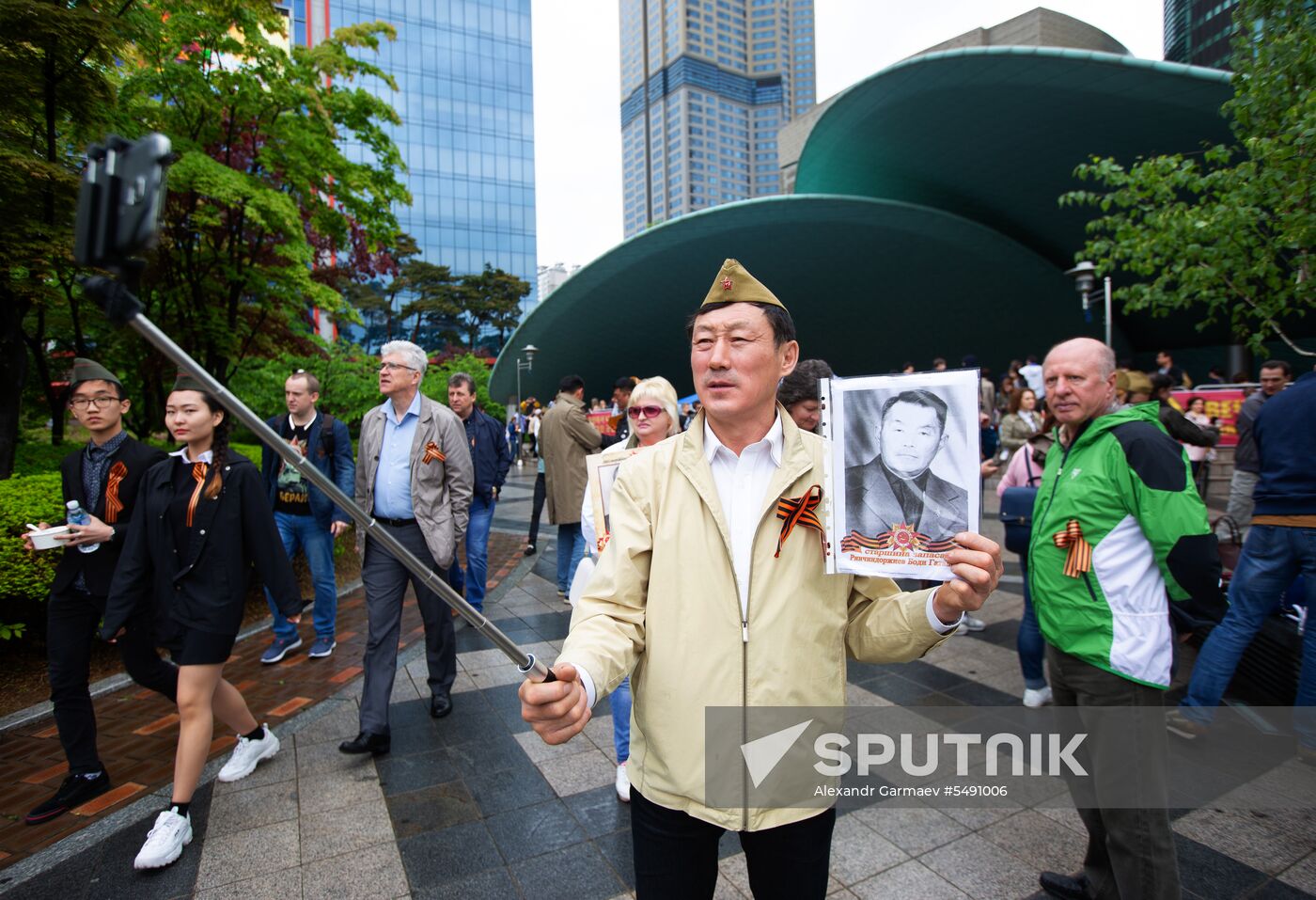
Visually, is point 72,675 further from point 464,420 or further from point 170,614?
point 464,420

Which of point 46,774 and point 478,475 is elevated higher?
point 478,475

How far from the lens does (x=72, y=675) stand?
3.44 meters

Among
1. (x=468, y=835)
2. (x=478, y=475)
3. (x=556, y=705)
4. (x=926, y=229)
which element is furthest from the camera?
(x=926, y=229)

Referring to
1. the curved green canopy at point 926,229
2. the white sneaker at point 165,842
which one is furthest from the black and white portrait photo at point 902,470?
the curved green canopy at point 926,229

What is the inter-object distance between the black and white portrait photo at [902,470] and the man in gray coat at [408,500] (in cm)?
311

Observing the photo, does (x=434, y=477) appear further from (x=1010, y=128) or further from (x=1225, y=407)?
(x=1010, y=128)

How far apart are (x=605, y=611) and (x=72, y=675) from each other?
332 centimetres

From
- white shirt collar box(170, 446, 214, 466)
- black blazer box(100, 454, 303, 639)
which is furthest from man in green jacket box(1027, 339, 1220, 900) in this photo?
white shirt collar box(170, 446, 214, 466)

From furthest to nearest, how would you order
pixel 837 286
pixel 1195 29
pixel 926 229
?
pixel 837 286
pixel 926 229
pixel 1195 29

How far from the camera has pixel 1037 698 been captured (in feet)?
14.2

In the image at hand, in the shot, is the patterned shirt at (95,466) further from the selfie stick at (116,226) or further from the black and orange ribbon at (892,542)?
the black and orange ribbon at (892,542)

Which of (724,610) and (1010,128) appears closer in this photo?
(724,610)

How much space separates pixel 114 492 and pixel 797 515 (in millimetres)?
3645

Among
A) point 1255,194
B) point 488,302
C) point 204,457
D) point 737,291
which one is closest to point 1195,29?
point 1255,194
